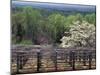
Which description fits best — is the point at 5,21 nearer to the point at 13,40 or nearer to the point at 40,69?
the point at 13,40

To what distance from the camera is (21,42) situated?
8.51 ft

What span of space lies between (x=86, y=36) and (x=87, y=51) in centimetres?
21

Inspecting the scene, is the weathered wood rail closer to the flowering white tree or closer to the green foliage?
the flowering white tree

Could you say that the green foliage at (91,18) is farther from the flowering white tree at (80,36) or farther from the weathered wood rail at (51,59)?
the weathered wood rail at (51,59)

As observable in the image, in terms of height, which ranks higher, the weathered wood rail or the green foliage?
the green foliage

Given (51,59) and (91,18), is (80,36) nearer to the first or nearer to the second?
(91,18)

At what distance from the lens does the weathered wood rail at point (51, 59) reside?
258 cm

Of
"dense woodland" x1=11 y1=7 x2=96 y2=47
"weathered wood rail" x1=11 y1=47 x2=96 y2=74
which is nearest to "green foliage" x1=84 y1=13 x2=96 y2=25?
"dense woodland" x1=11 y1=7 x2=96 y2=47

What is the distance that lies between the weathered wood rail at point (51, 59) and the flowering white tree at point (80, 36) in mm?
71

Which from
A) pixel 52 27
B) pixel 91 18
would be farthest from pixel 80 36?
pixel 52 27

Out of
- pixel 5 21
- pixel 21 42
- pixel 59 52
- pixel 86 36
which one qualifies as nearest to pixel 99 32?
pixel 86 36

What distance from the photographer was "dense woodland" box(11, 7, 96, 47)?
2588mm

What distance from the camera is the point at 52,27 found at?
2707 mm

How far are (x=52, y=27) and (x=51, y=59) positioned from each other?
1.38 feet
